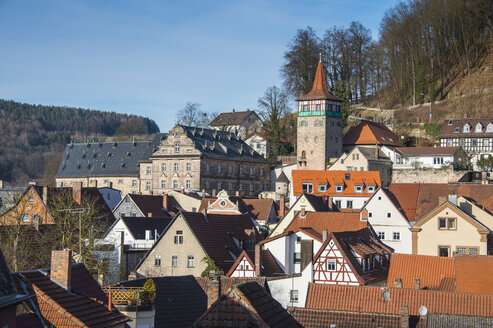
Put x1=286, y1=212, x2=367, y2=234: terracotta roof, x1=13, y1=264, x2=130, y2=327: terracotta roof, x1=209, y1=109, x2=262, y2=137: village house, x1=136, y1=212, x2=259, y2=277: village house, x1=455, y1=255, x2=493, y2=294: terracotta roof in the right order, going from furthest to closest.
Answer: x1=209, y1=109, x2=262, y2=137: village house < x1=286, y1=212, x2=367, y2=234: terracotta roof < x1=136, y1=212, x2=259, y2=277: village house < x1=455, y1=255, x2=493, y2=294: terracotta roof < x1=13, y1=264, x2=130, y2=327: terracotta roof

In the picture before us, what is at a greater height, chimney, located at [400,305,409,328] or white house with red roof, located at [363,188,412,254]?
white house with red roof, located at [363,188,412,254]

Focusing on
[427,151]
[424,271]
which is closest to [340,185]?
[427,151]

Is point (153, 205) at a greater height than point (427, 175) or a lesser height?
lesser

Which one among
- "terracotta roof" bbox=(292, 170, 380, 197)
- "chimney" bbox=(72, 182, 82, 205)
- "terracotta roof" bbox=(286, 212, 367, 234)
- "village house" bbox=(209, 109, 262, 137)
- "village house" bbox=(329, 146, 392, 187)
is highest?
"village house" bbox=(209, 109, 262, 137)

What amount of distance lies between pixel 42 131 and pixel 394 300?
137m

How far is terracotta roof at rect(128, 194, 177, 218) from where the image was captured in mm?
59344

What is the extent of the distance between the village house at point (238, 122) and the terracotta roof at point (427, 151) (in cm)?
2556

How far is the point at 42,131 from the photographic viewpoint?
15738cm

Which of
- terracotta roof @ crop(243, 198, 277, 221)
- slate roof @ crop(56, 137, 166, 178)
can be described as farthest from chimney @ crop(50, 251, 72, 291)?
slate roof @ crop(56, 137, 166, 178)

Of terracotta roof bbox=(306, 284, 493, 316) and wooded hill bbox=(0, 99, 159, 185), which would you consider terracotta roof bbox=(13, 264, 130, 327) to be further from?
wooded hill bbox=(0, 99, 159, 185)

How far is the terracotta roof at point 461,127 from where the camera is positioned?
74125mm

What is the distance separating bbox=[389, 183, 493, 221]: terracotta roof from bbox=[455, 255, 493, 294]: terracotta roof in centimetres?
1578

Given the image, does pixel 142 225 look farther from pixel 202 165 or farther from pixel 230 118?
pixel 230 118

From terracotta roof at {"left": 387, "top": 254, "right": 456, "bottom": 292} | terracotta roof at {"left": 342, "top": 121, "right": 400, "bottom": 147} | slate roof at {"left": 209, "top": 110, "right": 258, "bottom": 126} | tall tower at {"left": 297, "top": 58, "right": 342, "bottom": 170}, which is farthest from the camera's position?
slate roof at {"left": 209, "top": 110, "right": 258, "bottom": 126}
